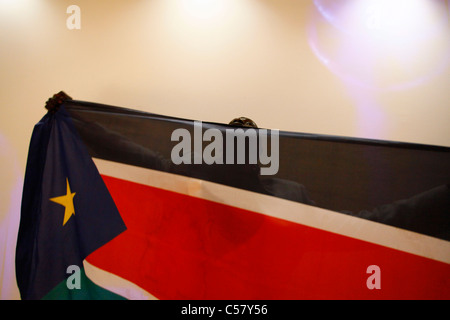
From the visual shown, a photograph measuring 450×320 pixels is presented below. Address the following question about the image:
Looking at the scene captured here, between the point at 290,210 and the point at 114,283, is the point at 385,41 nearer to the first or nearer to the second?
the point at 290,210

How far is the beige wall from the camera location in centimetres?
155

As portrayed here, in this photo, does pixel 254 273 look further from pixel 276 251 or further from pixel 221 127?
pixel 221 127

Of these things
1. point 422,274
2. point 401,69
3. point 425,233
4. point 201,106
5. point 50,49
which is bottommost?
point 422,274

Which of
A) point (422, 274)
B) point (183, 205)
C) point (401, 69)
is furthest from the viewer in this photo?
point (401, 69)

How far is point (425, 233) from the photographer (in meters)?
0.93

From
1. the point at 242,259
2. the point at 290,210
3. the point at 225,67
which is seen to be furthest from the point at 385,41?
the point at 242,259

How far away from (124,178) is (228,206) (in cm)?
38

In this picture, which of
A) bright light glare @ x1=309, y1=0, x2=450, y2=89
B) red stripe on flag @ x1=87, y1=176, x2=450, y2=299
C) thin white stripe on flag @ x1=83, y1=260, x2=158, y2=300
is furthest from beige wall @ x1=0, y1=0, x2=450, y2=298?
thin white stripe on flag @ x1=83, y1=260, x2=158, y2=300

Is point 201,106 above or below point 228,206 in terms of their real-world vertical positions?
above

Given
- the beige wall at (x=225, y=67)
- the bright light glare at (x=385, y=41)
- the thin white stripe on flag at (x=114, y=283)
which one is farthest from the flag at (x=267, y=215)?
the bright light glare at (x=385, y=41)

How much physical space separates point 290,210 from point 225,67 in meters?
0.91

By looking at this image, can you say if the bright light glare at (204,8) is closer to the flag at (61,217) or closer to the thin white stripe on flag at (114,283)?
the flag at (61,217)

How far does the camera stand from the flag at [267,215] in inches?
36.7

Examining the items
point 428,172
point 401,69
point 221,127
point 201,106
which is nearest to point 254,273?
point 221,127
